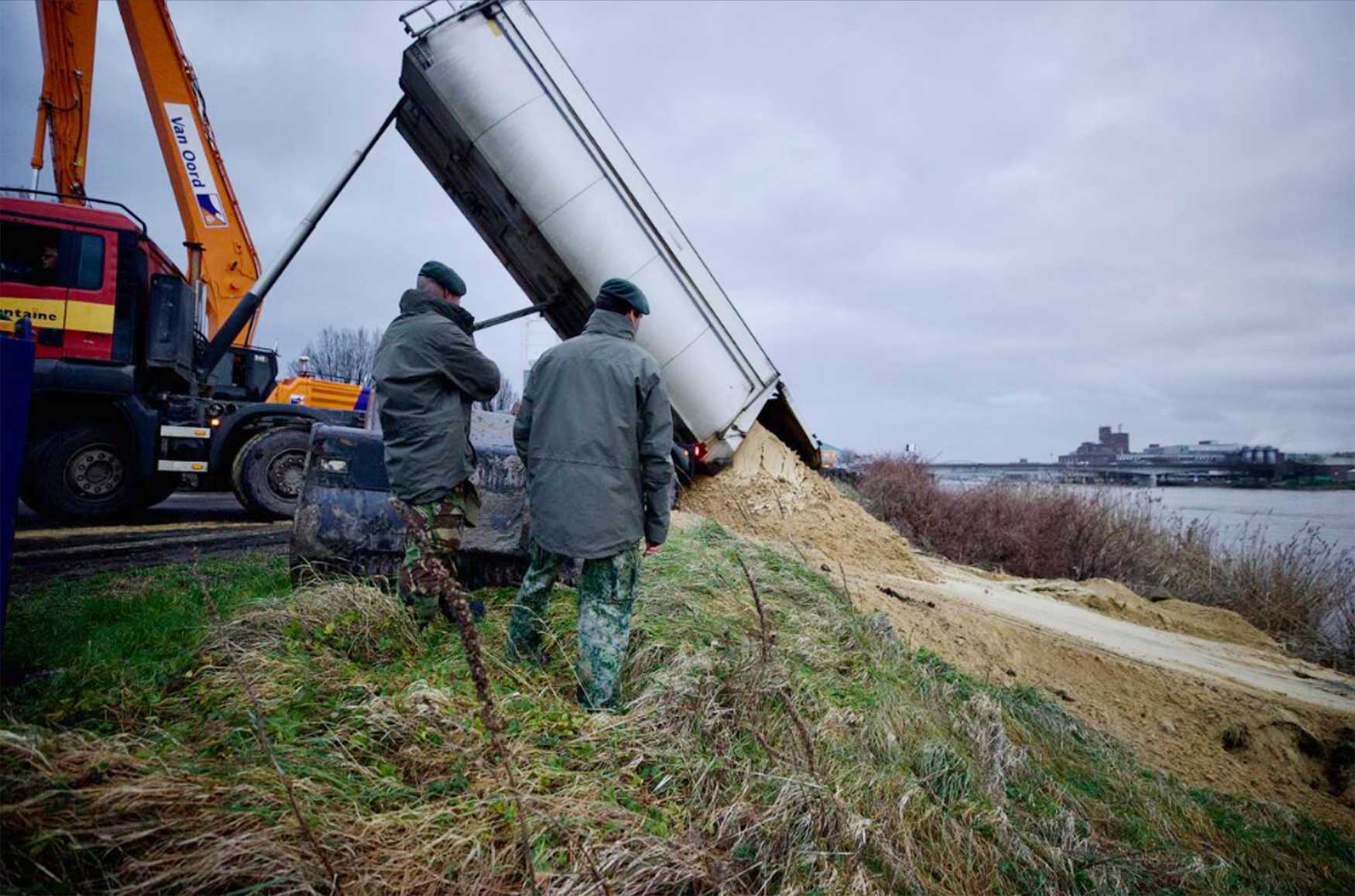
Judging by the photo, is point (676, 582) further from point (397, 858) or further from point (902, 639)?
point (397, 858)

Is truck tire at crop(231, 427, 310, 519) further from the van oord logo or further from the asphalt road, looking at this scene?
the van oord logo

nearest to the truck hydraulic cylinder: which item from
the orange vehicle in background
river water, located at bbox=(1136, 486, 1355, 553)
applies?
the orange vehicle in background

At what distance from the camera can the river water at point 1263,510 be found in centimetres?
1005

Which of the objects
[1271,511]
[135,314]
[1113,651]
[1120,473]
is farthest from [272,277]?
[1271,511]

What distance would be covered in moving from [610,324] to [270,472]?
6.31 metres

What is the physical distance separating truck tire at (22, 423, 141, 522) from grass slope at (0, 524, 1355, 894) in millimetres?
3463

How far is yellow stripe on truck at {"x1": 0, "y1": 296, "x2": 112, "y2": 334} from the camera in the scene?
19.4ft

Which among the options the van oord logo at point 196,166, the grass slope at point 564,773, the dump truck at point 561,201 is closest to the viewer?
the grass slope at point 564,773

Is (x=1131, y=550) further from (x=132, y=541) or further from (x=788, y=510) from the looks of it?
(x=132, y=541)

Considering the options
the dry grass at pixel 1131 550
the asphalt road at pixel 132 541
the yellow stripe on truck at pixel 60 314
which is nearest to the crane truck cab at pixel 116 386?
the yellow stripe on truck at pixel 60 314

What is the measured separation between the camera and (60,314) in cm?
607

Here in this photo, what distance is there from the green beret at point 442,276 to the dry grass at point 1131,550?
32.0 ft

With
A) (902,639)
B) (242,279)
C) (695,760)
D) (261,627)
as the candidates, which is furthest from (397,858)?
(242,279)

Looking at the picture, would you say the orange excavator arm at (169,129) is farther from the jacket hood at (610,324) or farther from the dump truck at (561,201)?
the jacket hood at (610,324)
